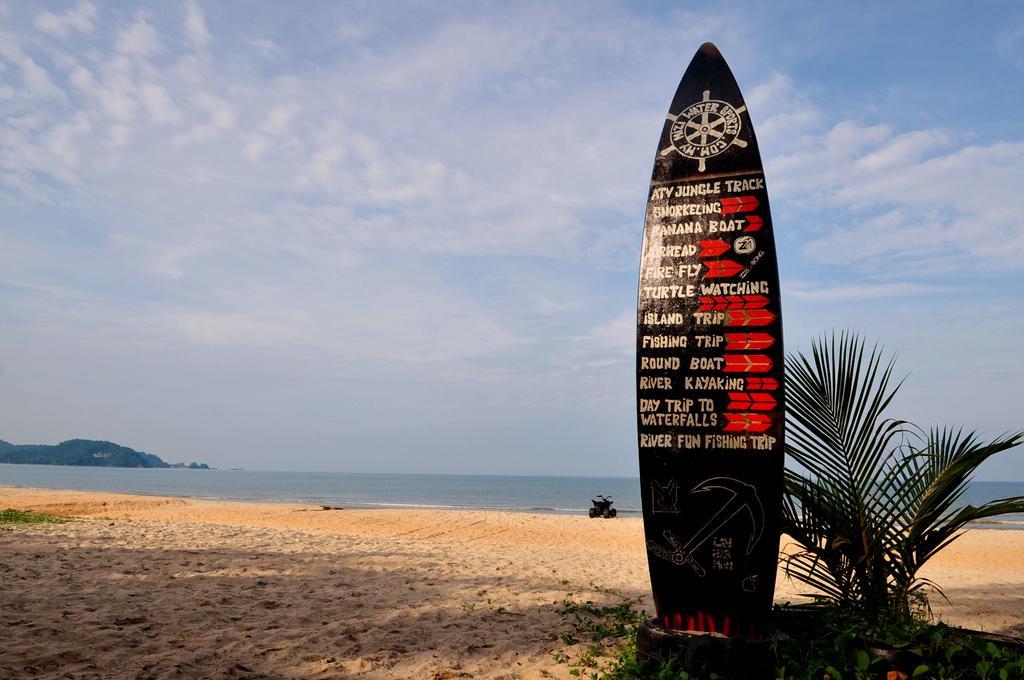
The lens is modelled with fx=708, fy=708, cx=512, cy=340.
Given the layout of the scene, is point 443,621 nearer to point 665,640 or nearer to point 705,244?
point 665,640

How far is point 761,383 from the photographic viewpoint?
505 centimetres

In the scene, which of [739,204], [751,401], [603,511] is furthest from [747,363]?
[603,511]

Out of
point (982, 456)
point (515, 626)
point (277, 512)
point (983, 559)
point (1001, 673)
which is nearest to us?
point (1001, 673)

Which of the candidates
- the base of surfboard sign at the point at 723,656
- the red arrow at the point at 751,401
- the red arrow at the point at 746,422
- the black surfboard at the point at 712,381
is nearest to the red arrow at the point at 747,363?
the black surfboard at the point at 712,381

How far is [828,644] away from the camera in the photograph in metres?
4.82

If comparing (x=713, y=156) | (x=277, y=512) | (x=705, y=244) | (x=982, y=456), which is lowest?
(x=277, y=512)

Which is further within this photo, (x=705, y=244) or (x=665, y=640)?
(x=705, y=244)

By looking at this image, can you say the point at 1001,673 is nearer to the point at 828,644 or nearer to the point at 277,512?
the point at 828,644

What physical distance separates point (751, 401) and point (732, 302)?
0.74m

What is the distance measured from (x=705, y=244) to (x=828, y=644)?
9.63 ft

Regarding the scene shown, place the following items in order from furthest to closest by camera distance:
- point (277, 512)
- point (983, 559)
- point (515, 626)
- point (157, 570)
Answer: point (277, 512), point (983, 559), point (157, 570), point (515, 626)

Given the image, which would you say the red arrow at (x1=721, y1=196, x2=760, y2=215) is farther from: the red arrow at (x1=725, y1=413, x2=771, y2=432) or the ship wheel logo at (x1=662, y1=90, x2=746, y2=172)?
the red arrow at (x1=725, y1=413, x2=771, y2=432)

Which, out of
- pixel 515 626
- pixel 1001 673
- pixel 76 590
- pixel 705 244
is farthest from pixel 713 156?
pixel 76 590

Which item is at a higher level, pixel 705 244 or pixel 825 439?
pixel 705 244
